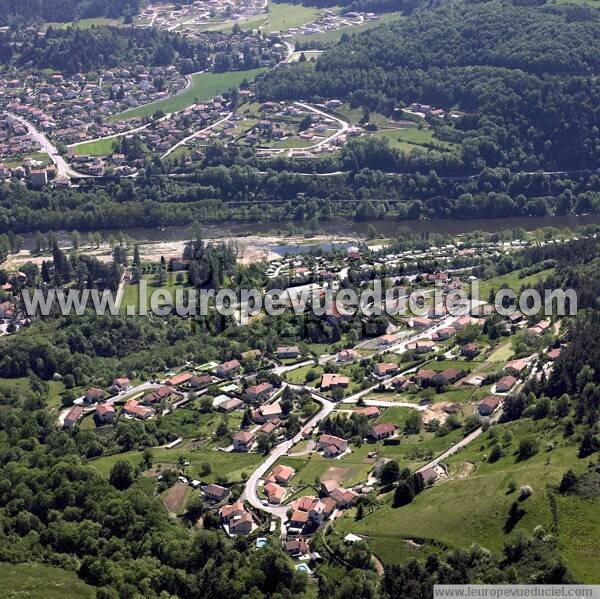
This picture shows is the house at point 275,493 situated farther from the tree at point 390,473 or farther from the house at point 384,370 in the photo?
the house at point 384,370

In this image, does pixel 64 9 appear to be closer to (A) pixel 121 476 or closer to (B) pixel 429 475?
(A) pixel 121 476

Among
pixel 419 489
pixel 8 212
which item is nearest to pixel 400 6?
pixel 8 212

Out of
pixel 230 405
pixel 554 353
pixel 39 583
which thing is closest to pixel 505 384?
pixel 554 353

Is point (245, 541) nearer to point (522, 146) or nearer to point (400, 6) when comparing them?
point (522, 146)

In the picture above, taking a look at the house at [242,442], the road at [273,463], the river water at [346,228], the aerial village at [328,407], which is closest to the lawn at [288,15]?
the river water at [346,228]

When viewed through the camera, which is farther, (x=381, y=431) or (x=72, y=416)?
(x=72, y=416)

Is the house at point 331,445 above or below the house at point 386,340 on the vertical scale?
below
